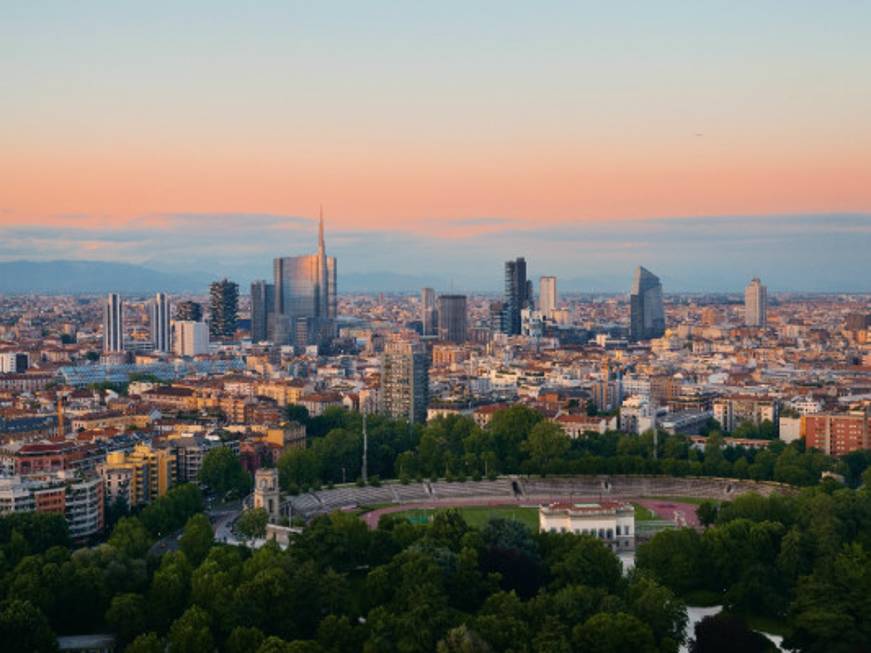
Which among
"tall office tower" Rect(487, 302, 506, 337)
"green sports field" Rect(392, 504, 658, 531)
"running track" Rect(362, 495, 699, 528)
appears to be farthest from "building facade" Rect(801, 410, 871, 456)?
"tall office tower" Rect(487, 302, 506, 337)

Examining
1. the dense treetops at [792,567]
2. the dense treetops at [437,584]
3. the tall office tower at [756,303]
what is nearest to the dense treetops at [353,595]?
the dense treetops at [437,584]

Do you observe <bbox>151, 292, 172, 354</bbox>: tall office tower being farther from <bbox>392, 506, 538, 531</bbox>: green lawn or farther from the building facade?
<bbox>392, 506, 538, 531</bbox>: green lawn

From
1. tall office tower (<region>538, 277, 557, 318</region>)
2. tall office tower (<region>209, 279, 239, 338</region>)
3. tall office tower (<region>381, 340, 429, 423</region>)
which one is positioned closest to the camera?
tall office tower (<region>381, 340, 429, 423</region>)

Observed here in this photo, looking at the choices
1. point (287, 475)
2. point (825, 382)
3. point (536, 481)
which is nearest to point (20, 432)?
point (287, 475)

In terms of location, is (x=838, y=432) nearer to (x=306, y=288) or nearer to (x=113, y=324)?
(x=113, y=324)

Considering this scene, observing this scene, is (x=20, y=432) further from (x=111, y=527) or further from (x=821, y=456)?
(x=821, y=456)
